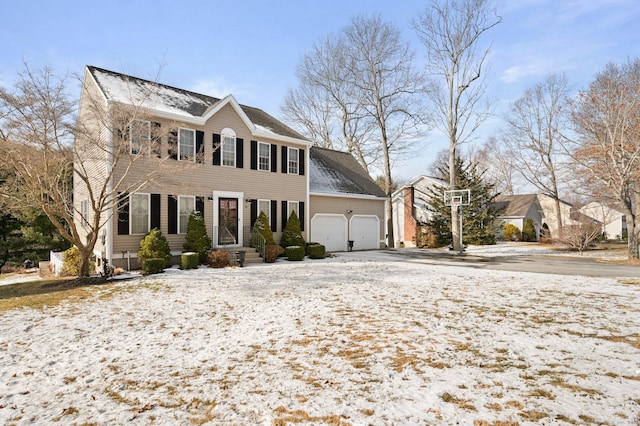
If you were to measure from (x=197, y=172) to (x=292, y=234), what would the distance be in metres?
5.18

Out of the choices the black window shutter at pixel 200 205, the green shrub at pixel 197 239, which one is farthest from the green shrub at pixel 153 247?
the black window shutter at pixel 200 205

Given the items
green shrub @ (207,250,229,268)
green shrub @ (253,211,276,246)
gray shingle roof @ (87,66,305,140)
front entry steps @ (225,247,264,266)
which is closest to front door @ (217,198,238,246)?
front entry steps @ (225,247,264,266)

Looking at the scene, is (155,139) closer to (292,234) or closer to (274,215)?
(274,215)

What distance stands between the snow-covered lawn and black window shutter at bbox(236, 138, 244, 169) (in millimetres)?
8313

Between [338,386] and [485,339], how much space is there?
9.41ft

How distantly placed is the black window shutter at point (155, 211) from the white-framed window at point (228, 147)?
134 inches

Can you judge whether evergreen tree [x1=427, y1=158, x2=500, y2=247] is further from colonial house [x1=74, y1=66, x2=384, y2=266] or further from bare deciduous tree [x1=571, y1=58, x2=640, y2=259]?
colonial house [x1=74, y1=66, x2=384, y2=266]

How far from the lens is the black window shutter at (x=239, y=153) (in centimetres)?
1666

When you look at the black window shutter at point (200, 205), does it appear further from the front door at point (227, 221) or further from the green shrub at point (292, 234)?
the green shrub at point (292, 234)

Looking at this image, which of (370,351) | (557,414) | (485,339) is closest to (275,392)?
(370,351)

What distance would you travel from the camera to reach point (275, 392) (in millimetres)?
4137

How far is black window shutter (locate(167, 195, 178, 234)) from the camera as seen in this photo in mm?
14438

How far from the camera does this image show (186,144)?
1514 cm

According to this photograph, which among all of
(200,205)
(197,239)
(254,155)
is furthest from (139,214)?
(254,155)
